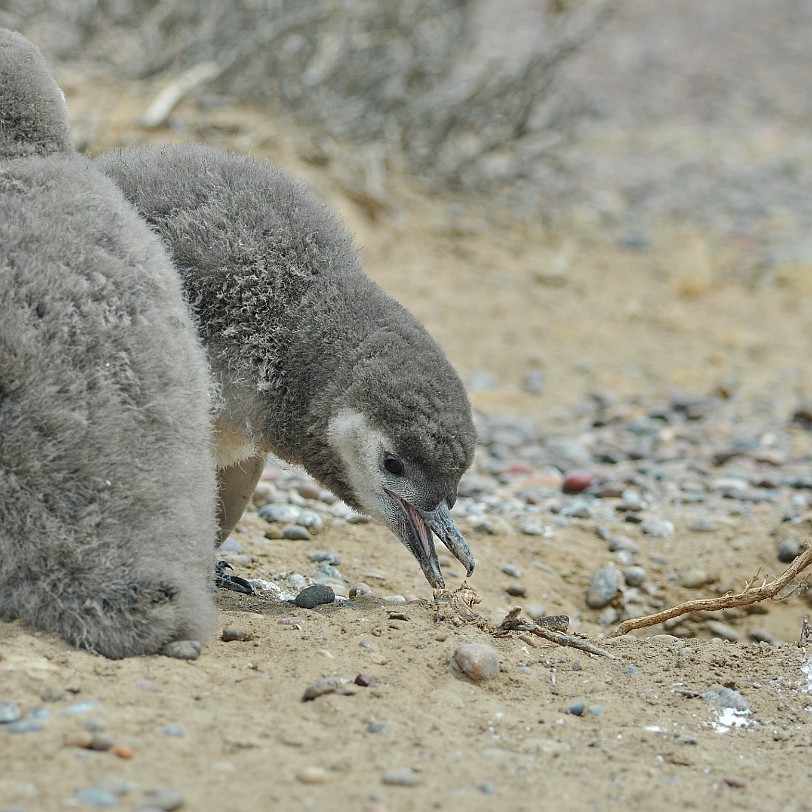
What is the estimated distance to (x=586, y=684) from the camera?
13.3 ft

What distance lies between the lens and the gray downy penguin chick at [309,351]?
14.3 feet

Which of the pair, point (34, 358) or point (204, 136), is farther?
point (204, 136)

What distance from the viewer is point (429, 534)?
4.59 m

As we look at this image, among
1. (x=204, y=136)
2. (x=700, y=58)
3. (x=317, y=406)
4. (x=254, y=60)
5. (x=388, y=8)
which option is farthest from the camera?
(x=700, y=58)

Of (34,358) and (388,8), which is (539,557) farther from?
(388,8)

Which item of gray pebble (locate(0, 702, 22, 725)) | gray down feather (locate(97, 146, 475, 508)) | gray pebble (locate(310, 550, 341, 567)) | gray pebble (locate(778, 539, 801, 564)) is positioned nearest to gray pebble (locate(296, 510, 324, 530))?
gray pebble (locate(310, 550, 341, 567))

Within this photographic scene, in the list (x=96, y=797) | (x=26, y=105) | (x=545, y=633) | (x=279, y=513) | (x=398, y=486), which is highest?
(x=26, y=105)

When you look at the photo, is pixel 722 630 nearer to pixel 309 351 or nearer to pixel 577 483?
pixel 577 483

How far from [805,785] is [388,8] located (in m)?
11.3

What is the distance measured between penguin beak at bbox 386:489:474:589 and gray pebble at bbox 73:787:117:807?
76.5 inches

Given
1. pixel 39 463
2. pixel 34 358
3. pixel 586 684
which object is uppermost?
pixel 34 358

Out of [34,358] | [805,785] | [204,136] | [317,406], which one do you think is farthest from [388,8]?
[805,785]

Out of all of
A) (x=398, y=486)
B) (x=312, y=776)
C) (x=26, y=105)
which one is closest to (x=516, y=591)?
(x=398, y=486)

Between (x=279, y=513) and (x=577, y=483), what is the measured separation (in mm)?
2172
